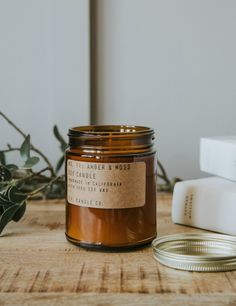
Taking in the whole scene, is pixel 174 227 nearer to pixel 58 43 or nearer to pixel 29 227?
pixel 29 227

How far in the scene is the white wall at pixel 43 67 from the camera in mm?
938

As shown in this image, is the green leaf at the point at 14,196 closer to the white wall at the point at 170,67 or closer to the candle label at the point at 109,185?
the candle label at the point at 109,185

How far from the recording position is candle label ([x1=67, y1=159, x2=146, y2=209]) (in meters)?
0.59

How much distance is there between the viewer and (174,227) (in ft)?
2.35

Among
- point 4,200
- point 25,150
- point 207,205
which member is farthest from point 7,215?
point 207,205

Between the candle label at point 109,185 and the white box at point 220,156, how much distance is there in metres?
0.15

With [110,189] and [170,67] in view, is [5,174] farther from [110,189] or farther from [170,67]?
[170,67]

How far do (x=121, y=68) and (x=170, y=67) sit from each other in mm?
77

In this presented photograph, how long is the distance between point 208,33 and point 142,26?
0.10 metres

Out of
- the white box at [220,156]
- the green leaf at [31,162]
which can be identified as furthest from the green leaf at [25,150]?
the white box at [220,156]

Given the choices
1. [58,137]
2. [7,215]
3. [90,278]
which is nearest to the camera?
[90,278]

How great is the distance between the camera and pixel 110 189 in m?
0.59

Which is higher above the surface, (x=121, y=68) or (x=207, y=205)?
(x=121, y=68)

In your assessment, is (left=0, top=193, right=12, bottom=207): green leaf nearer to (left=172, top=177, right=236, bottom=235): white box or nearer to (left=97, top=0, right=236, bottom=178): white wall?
(left=172, top=177, right=236, bottom=235): white box
